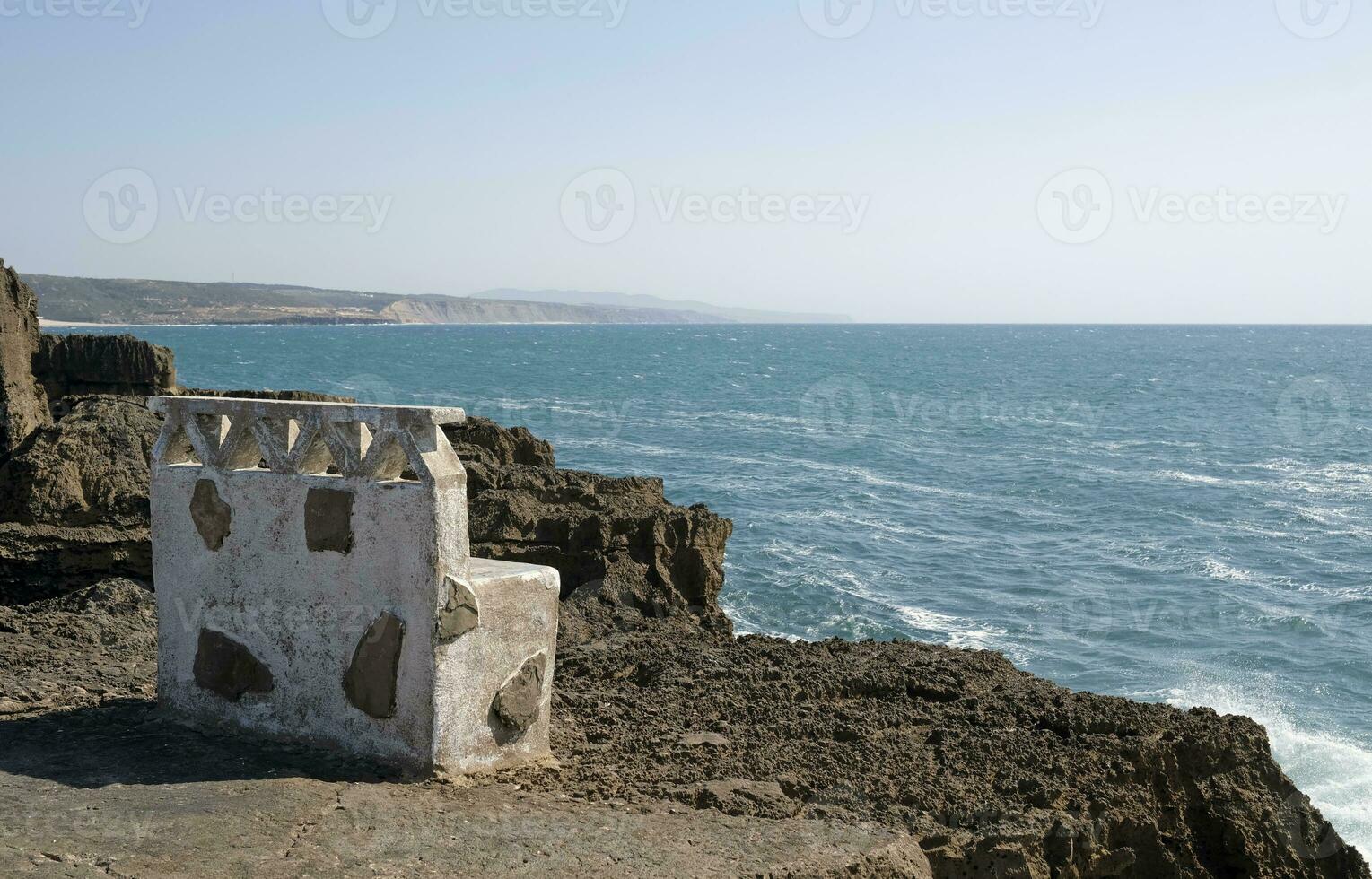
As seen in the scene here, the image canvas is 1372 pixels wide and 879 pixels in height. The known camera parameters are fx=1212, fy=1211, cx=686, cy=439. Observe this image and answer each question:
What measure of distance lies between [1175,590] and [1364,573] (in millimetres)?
4893

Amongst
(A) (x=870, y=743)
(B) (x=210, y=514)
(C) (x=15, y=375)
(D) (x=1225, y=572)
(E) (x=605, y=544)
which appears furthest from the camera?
(D) (x=1225, y=572)

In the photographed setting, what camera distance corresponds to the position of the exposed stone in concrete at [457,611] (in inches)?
279

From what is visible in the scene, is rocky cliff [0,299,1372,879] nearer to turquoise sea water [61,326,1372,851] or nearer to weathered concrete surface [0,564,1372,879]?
weathered concrete surface [0,564,1372,879]

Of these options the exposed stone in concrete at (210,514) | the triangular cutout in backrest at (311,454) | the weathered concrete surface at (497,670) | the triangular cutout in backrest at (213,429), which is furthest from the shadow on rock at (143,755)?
the triangular cutout in backrest at (213,429)

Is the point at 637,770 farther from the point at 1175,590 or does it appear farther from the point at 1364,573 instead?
the point at 1364,573

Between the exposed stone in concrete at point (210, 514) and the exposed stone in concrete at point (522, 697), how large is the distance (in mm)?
2120

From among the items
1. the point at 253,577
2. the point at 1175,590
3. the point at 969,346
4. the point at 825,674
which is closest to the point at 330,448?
the point at 253,577

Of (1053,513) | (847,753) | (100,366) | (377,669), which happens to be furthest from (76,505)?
(1053,513)

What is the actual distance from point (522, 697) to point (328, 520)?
1.66 metres

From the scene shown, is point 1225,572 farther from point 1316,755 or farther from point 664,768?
point 664,768

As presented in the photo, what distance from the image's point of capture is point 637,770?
805 centimetres

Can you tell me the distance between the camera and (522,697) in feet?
25.5

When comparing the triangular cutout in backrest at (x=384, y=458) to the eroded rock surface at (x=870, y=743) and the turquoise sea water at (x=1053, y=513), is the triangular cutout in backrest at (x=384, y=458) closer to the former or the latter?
the eroded rock surface at (x=870, y=743)

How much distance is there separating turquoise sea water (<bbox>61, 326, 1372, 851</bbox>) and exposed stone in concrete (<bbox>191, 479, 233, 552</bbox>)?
13813 millimetres
